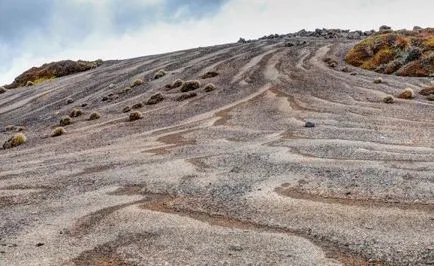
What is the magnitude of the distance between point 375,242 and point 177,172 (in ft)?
25.6

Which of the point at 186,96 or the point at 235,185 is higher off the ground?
the point at 186,96

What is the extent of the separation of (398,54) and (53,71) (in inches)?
1725

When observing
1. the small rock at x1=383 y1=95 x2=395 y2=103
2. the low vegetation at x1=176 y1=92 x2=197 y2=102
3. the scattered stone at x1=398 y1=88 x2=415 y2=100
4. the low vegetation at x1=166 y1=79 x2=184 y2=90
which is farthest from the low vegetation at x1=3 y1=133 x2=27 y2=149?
the scattered stone at x1=398 y1=88 x2=415 y2=100

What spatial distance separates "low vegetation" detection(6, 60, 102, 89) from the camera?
6588cm

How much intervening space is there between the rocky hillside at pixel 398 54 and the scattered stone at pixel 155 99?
56.4 feet

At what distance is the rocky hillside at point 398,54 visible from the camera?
128 feet

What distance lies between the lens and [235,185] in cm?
1402

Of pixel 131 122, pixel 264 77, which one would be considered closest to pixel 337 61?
pixel 264 77

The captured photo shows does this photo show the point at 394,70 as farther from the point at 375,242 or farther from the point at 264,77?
the point at 375,242

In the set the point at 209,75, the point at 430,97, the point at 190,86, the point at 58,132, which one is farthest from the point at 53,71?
the point at 430,97

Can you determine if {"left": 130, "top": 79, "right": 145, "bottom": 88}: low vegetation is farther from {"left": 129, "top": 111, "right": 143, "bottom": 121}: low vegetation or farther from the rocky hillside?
the rocky hillside

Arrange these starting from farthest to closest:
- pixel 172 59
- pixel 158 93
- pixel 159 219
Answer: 1. pixel 172 59
2. pixel 158 93
3. pixel 159 219

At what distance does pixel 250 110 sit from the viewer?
28.7 m

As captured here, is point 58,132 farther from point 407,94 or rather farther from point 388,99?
point 407,94
